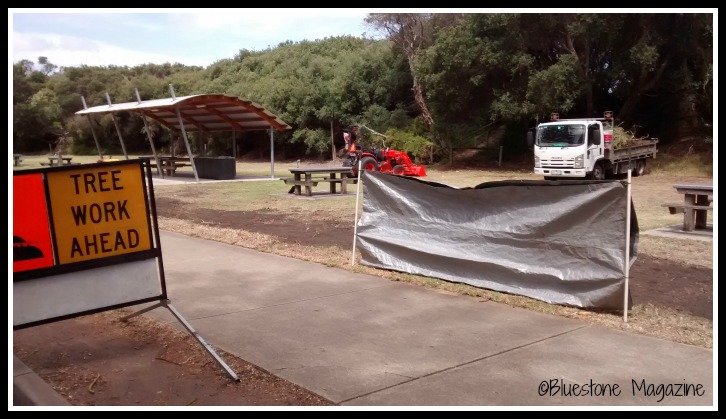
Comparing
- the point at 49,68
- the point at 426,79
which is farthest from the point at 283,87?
the point at 49,68

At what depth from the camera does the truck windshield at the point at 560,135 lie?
21.5 metres

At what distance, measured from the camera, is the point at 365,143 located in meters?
36.5

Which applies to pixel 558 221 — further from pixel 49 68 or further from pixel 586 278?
pixel 49 68

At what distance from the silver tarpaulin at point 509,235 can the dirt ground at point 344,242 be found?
0.80m

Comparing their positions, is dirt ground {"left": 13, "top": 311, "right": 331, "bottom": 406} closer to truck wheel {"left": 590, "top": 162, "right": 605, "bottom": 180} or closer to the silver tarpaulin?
the silver tarpaulin

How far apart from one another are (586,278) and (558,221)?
0.66 meters

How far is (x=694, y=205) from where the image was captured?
35.9ft

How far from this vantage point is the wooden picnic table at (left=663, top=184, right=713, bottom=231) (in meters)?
10.7

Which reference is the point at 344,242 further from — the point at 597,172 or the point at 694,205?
the point at 597,172

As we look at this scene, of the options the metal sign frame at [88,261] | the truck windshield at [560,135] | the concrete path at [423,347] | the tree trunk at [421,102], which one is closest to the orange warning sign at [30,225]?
the metal sign frame at [88,261]

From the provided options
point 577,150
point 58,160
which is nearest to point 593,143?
point 577,150

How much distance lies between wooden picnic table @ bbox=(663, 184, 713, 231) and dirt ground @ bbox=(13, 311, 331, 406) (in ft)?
29.6

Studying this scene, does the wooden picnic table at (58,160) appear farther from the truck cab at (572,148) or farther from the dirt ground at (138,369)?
the dirt ground at (138,369)

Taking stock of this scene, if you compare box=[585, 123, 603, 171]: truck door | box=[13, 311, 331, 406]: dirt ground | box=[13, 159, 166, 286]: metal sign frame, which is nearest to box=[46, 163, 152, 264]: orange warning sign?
box=[13, 159, 166, 286]: metal sign frame
